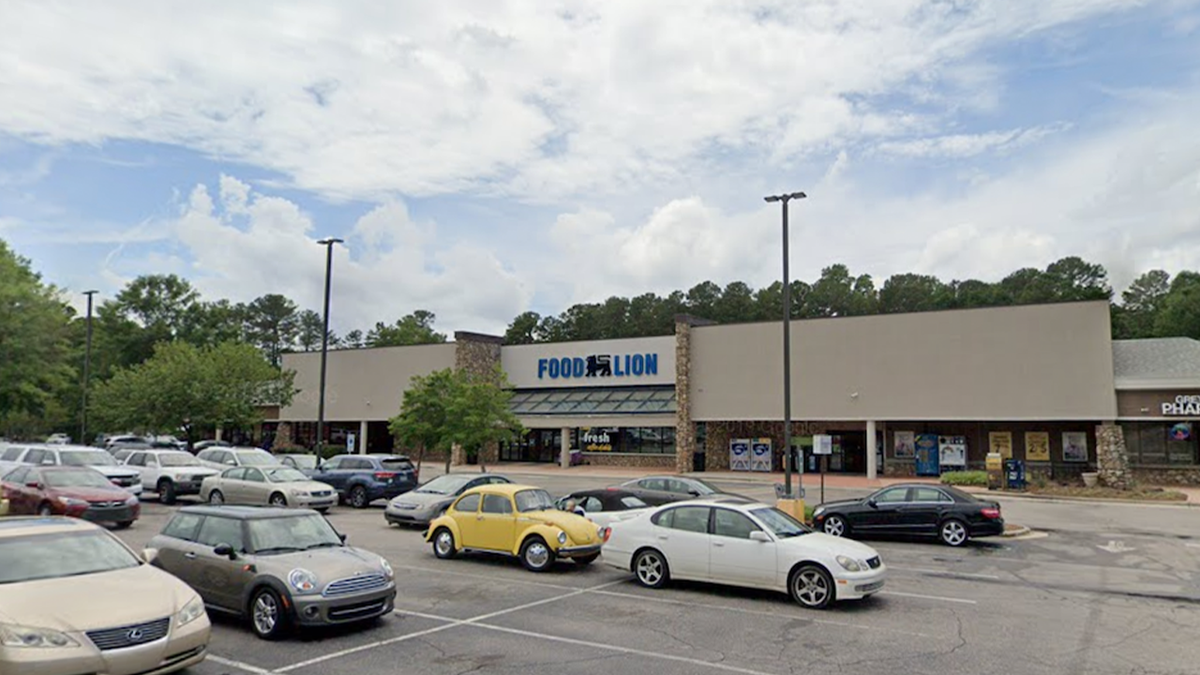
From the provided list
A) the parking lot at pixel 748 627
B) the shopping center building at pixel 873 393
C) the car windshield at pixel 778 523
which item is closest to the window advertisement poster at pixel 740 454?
the shopping center building at pixel 873 393

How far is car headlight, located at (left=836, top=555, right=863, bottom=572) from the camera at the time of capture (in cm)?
1151

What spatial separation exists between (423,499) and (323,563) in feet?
35.5

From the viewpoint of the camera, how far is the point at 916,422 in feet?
132

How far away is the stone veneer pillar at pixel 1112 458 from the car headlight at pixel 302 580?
108 feet

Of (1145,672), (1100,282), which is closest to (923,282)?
(1100,282)

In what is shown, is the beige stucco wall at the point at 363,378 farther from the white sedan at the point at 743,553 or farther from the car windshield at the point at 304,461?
the white sedan at the point at 743,553

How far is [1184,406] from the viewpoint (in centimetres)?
3284

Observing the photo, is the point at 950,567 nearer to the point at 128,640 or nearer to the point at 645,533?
the point at 645,533

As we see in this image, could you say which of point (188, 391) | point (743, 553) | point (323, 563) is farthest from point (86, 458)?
point (743, 553)

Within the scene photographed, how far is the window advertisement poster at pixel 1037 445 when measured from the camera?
3731cm

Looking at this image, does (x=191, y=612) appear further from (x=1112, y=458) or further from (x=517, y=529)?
(x=1112, y=458)

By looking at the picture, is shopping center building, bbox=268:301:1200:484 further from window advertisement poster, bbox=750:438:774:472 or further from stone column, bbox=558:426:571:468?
stone column, bbox=558:426:571:468

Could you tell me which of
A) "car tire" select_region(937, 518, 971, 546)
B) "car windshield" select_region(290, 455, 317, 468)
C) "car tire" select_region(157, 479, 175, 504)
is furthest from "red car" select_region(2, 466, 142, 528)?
"car tire" select_region(937, 518, 971, 546)

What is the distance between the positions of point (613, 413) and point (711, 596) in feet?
110
